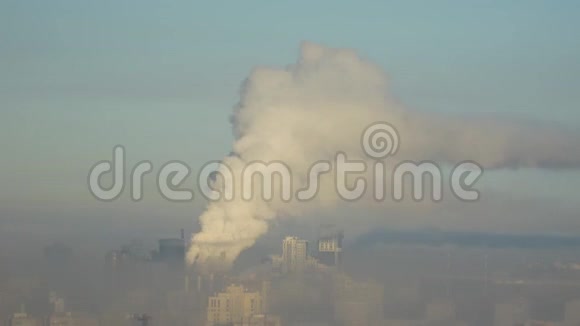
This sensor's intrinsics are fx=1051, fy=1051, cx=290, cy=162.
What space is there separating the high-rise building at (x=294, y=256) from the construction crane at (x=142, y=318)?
8.69 ft

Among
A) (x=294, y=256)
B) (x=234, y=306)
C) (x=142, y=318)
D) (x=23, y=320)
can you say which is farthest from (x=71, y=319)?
(x=294, y=256)

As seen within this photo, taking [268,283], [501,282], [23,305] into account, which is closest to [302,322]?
[268,283]

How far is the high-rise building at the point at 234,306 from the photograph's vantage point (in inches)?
728

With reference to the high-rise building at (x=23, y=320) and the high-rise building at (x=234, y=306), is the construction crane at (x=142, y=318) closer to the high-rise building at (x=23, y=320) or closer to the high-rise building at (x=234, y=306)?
the high-rise building at (x=234, y=306)

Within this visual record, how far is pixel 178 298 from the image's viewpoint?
18.8 meters

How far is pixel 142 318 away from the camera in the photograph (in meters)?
19.1

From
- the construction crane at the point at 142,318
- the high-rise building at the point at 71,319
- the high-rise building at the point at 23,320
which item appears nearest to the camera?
the high-rise building at the point at 23,320

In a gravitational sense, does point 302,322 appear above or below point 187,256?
below

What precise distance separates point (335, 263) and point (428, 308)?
6.13ft

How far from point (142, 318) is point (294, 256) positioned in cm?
299

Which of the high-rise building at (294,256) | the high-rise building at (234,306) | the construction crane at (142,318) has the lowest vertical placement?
the construction crane at (142,318)

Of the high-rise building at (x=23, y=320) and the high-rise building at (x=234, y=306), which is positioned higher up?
the high-rise building at (x=234, y=306)

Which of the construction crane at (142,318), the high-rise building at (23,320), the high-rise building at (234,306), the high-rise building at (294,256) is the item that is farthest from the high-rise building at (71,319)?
the high-rise building at (294,256)

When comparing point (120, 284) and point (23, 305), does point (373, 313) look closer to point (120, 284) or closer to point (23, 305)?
point (120, 284)
